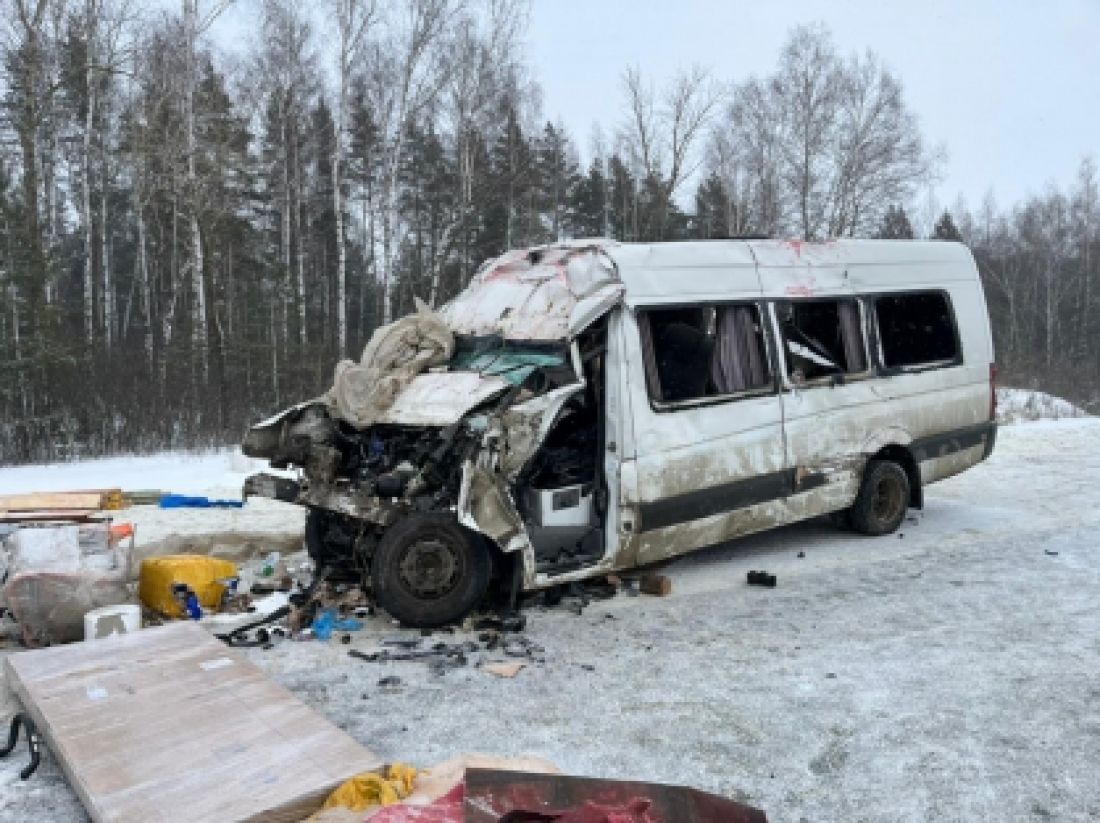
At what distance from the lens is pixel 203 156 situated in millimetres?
18625

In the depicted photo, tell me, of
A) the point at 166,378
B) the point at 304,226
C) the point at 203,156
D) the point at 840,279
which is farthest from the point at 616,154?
the point at 840,279

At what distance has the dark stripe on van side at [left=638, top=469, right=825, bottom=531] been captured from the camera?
18.9 feet

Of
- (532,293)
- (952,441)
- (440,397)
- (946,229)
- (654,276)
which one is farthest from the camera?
(946,229)

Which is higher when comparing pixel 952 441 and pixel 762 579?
pixel 952 441

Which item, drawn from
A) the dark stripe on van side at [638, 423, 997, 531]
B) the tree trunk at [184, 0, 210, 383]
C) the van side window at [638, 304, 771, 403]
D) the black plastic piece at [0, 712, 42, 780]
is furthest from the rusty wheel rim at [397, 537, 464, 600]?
the tree trunk at [184, 0, 210, 383]

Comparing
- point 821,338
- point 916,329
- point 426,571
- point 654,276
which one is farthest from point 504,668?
point 916,329

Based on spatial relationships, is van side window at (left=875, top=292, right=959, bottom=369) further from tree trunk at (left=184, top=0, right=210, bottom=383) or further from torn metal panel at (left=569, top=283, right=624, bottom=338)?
tree trunk at (left=184, top=0, right=210, bottom=383)

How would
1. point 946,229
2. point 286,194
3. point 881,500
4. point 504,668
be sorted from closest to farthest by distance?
point 504,668 → point 881,500 → point 286,194 → point 946,229

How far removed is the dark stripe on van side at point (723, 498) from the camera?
5773 millimetres

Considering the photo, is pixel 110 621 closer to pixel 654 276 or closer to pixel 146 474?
pixel 654 276

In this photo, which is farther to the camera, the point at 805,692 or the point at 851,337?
the point at 851,337

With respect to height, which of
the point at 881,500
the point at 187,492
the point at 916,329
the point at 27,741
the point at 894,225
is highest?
the point at 894,225

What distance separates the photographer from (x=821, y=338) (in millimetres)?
6934

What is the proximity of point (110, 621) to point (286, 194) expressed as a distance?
24033 millimetres
